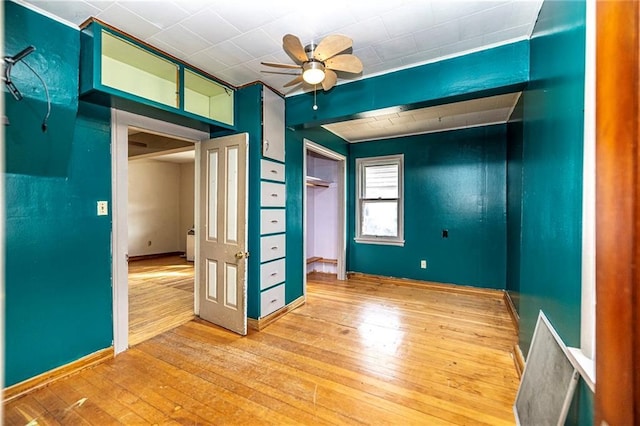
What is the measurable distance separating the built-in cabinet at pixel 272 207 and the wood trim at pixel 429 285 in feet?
6.93

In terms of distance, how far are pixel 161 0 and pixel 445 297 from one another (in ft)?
14.9

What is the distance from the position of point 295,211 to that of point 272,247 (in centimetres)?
64

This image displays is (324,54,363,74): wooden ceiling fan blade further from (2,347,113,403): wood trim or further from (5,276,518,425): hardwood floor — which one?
(2,347,113,403): wood trim

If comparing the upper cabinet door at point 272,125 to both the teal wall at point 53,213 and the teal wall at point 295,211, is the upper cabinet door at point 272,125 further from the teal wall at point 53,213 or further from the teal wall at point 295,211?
the teal wall at point 53,213

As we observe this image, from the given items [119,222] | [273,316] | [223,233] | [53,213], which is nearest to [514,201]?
[273,316]

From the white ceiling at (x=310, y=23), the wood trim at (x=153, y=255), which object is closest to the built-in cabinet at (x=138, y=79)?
the white ceiling at (x=310, y=23)

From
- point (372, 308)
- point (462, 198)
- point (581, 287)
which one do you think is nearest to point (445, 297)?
point (372, 308)

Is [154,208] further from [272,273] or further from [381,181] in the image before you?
[381,181]

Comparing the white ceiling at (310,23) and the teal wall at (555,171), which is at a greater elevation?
the white ceiling at (310,23)

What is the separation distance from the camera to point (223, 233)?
2953 mm

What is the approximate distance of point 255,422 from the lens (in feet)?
5.59

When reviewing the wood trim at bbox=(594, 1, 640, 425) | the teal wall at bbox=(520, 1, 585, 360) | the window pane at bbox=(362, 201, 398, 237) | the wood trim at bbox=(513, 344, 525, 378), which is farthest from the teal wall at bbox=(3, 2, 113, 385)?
the window pane at bbox=(362, 201, 398, 237)

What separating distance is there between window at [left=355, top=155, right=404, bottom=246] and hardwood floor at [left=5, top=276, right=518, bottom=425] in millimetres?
1878

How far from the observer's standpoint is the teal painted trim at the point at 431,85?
7.36 feet
